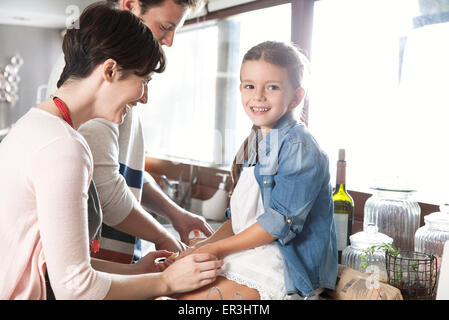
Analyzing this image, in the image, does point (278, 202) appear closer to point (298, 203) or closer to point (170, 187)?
point (298, 203)

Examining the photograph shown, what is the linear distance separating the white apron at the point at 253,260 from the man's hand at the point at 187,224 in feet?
0.53

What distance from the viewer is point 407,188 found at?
800 mm

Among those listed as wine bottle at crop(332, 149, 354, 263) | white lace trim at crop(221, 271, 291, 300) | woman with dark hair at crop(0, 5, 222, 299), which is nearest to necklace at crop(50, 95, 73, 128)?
woman with dark hair at crop(0, 5, 222, 299)

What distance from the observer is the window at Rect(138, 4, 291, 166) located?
2.35 feet

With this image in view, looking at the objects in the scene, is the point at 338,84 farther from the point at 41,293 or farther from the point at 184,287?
the point at 41,293

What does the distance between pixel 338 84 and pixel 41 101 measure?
1.50 ft

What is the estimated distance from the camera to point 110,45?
1.65 ft

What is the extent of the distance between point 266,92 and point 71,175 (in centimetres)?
26

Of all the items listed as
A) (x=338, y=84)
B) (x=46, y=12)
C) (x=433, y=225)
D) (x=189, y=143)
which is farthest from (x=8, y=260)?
(x=433, y=225)

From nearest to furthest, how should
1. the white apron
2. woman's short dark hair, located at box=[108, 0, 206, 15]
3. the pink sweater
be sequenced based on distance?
the pink sweater → the white apron → woman's short dark hair, located at box=[108, 0, 206, 15]

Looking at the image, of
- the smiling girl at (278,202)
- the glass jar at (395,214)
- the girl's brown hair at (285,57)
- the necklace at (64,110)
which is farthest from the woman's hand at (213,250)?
the glass jar at (395,214)

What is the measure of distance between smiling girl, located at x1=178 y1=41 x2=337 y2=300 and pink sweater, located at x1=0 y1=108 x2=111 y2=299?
0.49 feet

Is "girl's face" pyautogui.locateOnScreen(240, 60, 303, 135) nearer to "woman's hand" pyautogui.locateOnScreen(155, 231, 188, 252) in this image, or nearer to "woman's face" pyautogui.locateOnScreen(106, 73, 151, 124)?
"woman's face" pyautogui.locateOnScreen(106, 73, 151, 124)

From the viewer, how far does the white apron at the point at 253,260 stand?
1.86 ft
